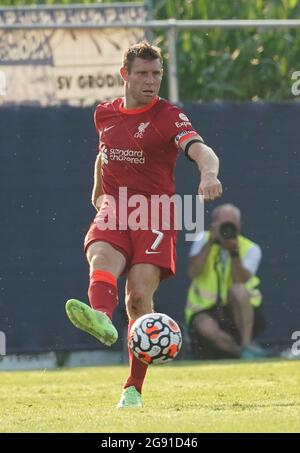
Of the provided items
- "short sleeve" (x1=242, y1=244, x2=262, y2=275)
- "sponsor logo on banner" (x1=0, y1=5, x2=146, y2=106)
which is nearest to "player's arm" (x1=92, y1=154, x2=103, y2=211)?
"sponsor logo on banner" (x1=0, y1=5, x2=146, y2=106)

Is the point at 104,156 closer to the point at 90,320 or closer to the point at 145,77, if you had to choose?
the point at 145,77

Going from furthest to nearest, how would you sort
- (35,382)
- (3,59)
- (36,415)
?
(3,59)
(35,382)
(36,415)

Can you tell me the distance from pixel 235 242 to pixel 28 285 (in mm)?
1934

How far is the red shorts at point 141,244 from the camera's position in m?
8.59

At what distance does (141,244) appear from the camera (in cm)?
861

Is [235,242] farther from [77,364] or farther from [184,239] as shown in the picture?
[77,364]

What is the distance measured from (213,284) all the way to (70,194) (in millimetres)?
1544

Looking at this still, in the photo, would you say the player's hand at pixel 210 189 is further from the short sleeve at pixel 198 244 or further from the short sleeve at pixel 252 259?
the short sleeve at pixel 252 259

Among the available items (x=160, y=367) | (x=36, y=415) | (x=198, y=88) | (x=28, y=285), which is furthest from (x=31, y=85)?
(x=36, y=415)

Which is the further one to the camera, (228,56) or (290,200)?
(228,56)

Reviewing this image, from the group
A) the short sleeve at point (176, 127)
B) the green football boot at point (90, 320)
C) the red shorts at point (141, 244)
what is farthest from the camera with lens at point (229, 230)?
the green football boot at point (90, 320)

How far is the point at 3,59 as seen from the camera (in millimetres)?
12617

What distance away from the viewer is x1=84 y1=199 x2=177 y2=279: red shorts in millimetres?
8594

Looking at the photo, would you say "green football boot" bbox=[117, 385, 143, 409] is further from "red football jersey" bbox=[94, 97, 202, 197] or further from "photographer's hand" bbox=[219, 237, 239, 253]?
"photographer's hand" bbox=[219, 237, 239, 253]
